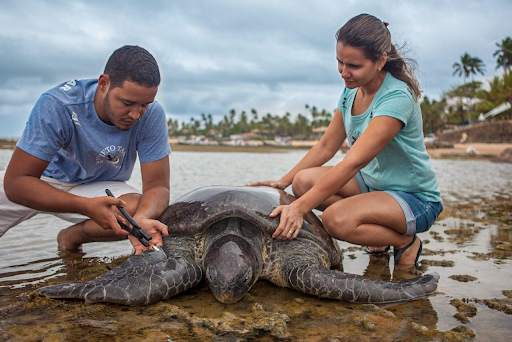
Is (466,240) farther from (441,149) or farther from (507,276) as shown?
(441,149)

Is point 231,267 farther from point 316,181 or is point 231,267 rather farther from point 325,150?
point 325,150

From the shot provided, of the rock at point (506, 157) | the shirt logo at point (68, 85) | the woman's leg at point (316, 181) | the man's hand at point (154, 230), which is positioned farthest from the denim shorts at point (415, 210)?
the rock at point (506, 157)

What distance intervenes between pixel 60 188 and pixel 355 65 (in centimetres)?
231

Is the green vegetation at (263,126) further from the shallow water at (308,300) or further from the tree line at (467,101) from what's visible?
the shallow water at (308,300)

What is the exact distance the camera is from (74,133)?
280 cm

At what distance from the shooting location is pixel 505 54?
1891 inches

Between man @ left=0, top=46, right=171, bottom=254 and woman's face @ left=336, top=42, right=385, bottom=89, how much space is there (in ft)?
3.81

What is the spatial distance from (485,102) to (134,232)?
48.6m

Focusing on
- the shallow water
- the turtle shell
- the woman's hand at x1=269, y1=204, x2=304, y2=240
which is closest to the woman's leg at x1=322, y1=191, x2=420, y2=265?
the turtle shell

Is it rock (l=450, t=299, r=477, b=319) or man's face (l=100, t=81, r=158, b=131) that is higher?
man's face (l=100, t=81, r=158, b=131)

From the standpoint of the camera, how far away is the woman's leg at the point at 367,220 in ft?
9.46

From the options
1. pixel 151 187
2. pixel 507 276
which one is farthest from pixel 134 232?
pixel 507 276

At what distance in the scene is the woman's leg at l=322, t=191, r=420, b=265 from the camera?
288 cm

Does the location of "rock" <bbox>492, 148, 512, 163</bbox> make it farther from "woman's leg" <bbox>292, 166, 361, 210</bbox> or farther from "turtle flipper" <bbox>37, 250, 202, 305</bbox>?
"turtle flipper" <bbox>37, 250, 202, 305</bbox>
